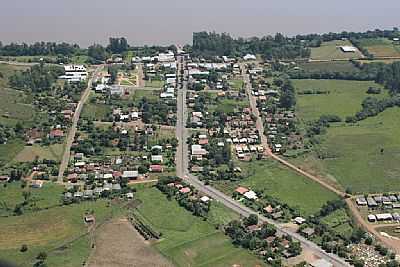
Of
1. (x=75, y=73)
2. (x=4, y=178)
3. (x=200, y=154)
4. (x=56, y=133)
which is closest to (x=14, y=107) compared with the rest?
(x=56, y=133)

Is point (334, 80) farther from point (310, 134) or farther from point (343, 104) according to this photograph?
point (310, 134)

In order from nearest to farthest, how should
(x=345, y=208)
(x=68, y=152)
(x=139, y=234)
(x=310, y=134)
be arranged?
(x=139, y=234) → (x=345, y=208) → (x=68, y=152) → (x=310, y=134)

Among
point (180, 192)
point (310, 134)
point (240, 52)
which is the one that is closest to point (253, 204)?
point (180, 192)

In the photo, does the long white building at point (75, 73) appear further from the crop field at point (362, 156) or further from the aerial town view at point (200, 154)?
the crop field at point (362, 156)

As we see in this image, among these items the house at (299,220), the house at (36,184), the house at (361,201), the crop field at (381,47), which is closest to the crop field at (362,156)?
the house at (361,201)

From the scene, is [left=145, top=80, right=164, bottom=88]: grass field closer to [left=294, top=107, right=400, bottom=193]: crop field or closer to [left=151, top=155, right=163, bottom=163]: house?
[left=151, top=155, right=163, bottom=163]: house

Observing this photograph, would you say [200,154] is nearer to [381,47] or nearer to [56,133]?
[56,133]

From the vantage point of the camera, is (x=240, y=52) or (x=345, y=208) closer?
(x=345, y=208)
